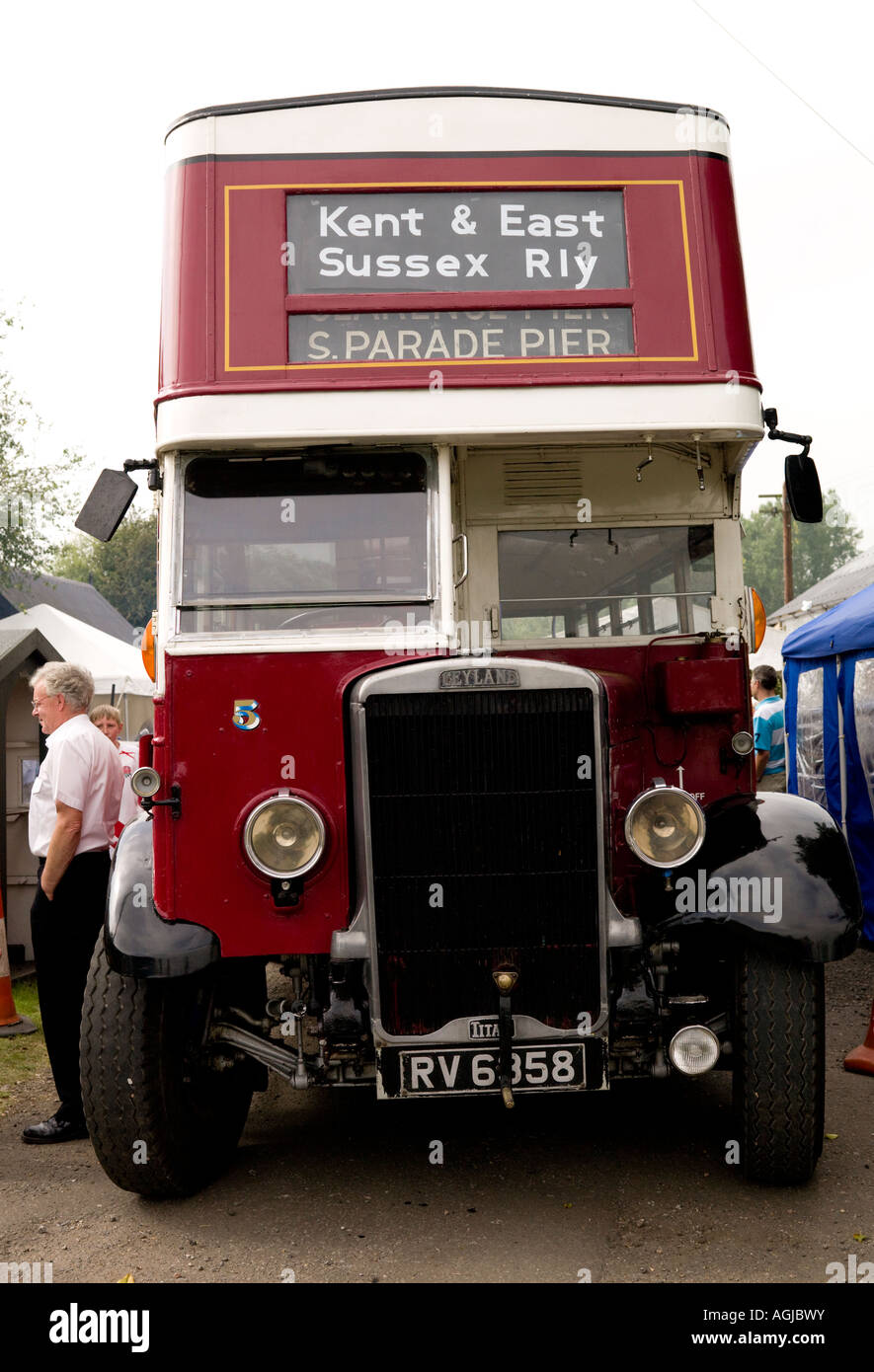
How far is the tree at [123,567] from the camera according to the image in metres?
58.4

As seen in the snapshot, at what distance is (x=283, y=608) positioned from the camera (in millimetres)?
4289

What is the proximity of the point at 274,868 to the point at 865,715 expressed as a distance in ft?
20.5

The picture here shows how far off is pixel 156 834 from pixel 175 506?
3.90 ft

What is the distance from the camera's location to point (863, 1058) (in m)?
5.88

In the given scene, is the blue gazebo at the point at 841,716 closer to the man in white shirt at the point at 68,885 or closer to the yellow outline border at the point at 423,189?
the yellow outline border at the point at 423,189

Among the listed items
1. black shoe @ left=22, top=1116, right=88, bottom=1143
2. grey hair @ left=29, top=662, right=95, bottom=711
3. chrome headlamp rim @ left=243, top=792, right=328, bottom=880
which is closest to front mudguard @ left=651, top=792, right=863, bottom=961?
chrome headlamp rim @ left=243, top=792, right=328, bottom=880

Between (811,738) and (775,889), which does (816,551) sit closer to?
(811,738)

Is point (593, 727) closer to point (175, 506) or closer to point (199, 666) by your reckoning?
point (199, 666)

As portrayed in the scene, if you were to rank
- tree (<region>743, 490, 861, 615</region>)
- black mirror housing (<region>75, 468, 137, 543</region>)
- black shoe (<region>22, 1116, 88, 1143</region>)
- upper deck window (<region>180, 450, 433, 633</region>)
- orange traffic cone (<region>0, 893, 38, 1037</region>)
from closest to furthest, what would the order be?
upper deck window (<region>180, 450, 433, 633</region>), black mirror housing (<region>75, 468, 137, 543</region>), black shoe (<region>22, 1116, 88, 1143</region>), orange traffic cone (<region>0, 893, 38, 1037</region>), tree (<region>743, 490, 861, 615</region>)

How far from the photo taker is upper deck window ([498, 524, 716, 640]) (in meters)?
4.95

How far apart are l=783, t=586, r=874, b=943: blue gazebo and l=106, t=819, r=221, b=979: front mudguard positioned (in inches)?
245

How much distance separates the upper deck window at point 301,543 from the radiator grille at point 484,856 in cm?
56

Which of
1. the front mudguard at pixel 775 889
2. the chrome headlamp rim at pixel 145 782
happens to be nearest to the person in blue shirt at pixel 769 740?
the front mudguard at pixel 775 889

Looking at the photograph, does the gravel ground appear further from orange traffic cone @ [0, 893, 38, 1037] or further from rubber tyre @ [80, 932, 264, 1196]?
orange traffic cone @ [0, 893, 38, 1037]
